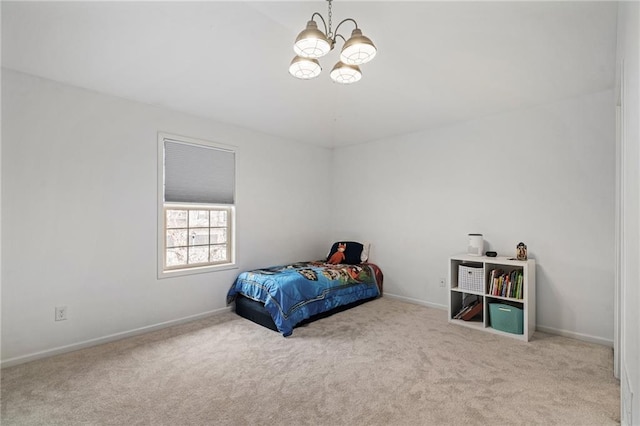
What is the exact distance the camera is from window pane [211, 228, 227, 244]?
399 cm

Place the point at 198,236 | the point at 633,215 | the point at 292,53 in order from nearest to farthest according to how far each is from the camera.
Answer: the point at 633,215, the point at 292,53, the point at 198,236

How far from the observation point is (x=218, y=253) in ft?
13.3

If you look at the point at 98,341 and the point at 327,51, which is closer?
the point at 327,51

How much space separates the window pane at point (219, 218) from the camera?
4.00m

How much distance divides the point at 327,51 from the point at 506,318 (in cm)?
304

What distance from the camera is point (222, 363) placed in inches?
101

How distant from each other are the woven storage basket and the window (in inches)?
111

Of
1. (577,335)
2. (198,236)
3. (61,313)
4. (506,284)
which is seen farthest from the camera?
(198,236)

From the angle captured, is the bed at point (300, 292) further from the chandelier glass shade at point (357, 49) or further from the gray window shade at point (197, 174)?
the chandelier glass shade at point (357, 49)

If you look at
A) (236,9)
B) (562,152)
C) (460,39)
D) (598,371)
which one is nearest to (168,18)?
(236,9)

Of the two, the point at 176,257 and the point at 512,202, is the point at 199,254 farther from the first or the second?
the point at 512,202

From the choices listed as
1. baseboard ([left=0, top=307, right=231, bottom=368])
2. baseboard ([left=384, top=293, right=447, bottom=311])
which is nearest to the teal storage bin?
baseboard ([left=384, top=293, right=447, bottom=311])

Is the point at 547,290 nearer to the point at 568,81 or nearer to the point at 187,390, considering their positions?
the point at 568,81

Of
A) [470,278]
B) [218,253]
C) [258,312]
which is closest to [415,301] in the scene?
[470,278]
